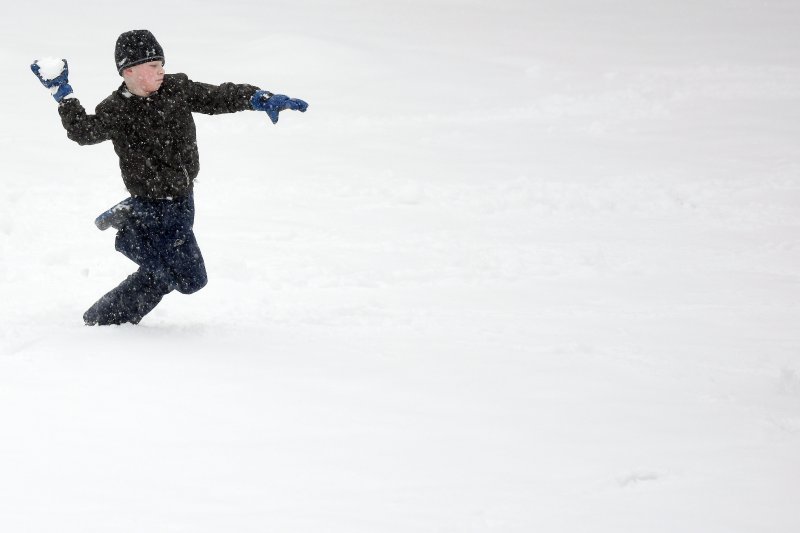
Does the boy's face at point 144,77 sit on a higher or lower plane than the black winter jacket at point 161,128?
higher

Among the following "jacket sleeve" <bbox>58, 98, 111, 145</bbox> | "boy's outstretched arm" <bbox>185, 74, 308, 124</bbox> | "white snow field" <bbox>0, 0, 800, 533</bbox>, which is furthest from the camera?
"boy's outstretched arm" <bbox>185, 74, 308, 124</bbox>

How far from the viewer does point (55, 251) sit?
5875mm

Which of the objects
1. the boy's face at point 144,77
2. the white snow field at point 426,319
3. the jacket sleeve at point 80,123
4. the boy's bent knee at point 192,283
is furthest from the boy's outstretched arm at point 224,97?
the white snow field at point 426,319

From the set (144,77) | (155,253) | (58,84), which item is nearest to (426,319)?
(155,253)

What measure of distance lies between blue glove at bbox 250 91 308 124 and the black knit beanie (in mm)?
429

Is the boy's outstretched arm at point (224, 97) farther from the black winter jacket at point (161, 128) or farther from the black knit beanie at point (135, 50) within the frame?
the black knit beanie at point (135, 50)

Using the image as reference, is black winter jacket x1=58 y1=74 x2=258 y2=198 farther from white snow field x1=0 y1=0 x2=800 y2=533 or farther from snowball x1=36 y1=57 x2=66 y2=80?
white snow field x1=0 y1=0 x2=800 y2=533

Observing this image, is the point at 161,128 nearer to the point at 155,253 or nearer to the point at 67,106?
the point at 67,106

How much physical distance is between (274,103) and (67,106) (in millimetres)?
841

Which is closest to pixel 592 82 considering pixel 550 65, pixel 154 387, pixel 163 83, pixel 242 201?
pixel 550 65

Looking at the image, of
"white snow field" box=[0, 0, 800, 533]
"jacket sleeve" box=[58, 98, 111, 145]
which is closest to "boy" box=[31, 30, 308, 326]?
"jacket sleeve" box=[58, 98, 111, 145]

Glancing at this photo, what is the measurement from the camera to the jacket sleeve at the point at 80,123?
13.0 feet

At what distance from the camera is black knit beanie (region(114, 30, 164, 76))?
4.02 m

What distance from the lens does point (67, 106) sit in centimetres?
398
